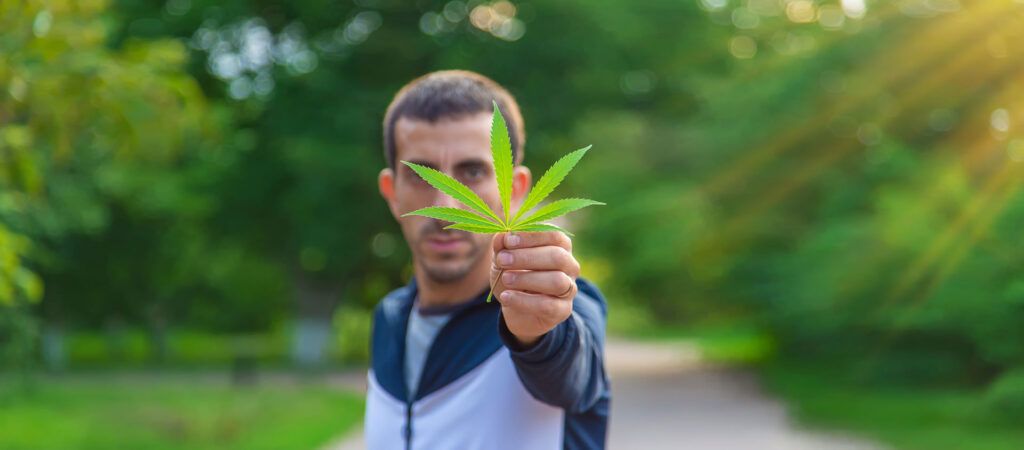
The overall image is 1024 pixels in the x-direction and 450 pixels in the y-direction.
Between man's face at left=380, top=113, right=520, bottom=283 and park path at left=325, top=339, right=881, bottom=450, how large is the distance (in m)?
10.1

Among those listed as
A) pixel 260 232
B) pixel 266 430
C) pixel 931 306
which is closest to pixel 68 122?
pixel 266 430

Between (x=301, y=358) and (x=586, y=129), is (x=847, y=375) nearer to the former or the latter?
(x=586, y=129)

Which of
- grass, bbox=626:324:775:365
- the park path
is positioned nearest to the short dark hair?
the park path

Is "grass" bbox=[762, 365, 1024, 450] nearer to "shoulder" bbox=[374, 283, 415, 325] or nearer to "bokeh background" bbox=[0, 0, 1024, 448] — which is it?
"bokeh background" bbox=[0, 0, 1024, 448]

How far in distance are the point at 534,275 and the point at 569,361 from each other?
1.30 ft

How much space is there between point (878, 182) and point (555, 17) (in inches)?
319

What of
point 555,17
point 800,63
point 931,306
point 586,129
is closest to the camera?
point 931,306

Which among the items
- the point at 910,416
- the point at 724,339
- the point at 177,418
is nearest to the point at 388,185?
the point at 177,418

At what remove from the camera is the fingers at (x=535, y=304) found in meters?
1.60

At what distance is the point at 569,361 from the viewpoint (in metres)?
1.90

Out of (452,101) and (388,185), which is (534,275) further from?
(388,185)

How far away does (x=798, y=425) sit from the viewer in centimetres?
1324

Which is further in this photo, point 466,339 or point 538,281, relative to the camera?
point 466,339

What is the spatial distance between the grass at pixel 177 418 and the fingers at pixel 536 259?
419 inches
